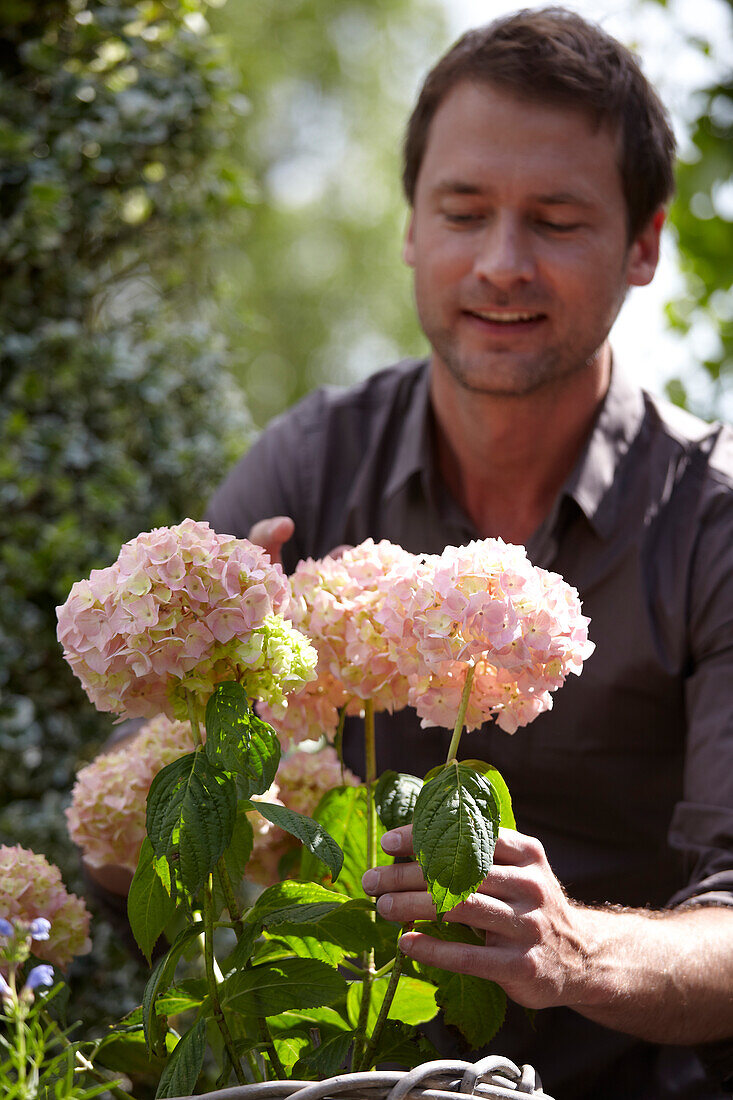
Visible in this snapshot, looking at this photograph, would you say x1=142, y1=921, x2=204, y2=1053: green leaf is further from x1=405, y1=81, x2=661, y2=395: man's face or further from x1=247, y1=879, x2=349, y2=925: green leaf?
x1=405, y1=81, x2=661, y2=395: man's face

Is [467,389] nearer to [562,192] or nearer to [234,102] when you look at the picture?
[562,192]

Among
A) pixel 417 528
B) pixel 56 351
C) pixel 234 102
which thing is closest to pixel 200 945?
pixel 417 528

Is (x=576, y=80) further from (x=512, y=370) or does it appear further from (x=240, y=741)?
(x=240, y=741)

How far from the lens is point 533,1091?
90 cm

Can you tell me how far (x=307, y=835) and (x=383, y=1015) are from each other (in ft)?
0.65

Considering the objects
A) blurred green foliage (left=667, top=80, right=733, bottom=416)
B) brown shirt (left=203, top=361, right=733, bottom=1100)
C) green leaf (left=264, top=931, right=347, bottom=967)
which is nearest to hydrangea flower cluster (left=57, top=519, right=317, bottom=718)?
green leaf (left=264, top=931, right=347, bottom=967)

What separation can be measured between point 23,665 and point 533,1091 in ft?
5.19

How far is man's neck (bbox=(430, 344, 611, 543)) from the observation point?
1.91 m

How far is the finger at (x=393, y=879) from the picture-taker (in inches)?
36.7

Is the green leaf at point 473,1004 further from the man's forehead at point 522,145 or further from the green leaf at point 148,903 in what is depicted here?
the man's forehead at point 522,145

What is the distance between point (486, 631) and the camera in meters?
0.87

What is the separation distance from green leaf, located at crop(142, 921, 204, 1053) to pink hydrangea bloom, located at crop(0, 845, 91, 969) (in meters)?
0.22

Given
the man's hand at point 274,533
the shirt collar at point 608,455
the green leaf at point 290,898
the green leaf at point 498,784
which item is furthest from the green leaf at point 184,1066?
the shirt collar at point 608,455

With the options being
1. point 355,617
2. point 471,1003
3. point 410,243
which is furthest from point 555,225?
point 471,1003
